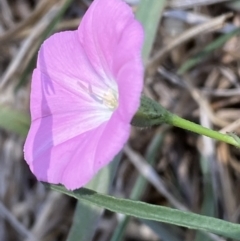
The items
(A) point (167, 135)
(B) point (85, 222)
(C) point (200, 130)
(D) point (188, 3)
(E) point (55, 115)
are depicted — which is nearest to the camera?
(C) point (200, 130)

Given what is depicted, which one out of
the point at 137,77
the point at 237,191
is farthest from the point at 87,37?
the point at 237,191

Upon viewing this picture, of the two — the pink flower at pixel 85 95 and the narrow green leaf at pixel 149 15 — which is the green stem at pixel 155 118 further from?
the narrow green leaf at pixel 149 15

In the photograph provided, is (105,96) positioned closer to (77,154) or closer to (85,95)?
(85,95)

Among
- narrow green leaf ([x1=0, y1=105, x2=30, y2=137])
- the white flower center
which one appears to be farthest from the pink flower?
narrow green leaf ([x1=0, y1=105, x2=30, y2=137])

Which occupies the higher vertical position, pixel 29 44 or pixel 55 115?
pixel 29 44

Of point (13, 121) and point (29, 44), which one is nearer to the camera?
point (13, 121)

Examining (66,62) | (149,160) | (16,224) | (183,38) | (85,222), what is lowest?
(16,224)

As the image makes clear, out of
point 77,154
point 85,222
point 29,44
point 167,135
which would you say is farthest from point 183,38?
point 77,154
